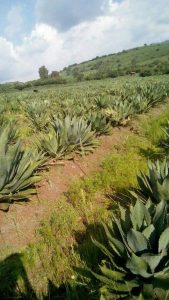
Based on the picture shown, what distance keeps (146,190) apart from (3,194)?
197cm

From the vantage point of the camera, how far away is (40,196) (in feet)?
18.0

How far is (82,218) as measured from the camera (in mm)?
4812

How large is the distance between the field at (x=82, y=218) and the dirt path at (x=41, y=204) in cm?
1

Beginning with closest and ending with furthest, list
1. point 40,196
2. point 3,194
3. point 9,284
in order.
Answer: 1. point 9,284
2. point 3,194
3. point 40,196

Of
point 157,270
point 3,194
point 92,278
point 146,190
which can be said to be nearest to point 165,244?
point 157,270

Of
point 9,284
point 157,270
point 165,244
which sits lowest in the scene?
point 9,284

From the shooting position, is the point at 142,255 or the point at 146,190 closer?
the point at 142,255

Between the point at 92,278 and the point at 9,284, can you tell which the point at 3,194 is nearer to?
the point at 9,284

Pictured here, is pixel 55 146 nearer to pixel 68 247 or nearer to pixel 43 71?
pixel 68 247

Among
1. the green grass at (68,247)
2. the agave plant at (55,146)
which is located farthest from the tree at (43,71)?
the green grass at (68,247)

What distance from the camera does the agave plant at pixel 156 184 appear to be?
4.04m

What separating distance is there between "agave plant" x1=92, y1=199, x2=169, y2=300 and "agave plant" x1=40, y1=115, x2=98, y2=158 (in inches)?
144

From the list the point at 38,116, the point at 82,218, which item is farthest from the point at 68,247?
the point at 38,116

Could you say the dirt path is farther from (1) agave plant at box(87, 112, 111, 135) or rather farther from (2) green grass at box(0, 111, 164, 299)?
(1) agave plant at box(87, 112, 111, 135)
